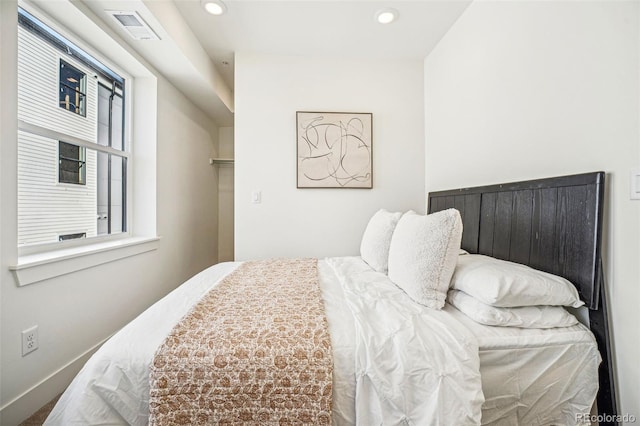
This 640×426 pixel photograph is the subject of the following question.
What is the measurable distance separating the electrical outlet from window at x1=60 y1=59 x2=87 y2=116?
52.2 inches

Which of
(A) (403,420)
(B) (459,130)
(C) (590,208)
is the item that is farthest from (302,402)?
(B) (459,130)

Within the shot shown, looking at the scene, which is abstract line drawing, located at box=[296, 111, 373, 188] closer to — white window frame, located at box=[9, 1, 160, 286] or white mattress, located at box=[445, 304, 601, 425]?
white window frame, located at box=[9, 1, 160, 286]

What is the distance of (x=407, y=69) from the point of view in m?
2.58

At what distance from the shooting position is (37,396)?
131cm

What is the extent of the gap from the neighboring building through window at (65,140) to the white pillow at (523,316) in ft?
7.58

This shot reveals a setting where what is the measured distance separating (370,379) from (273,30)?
8.28ft

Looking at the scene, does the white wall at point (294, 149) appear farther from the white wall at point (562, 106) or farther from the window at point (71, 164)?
the window at point (71, 164)

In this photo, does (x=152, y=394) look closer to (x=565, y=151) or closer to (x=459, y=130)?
(x=565, y=151)

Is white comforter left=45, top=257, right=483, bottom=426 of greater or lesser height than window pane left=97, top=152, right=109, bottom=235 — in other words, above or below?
below

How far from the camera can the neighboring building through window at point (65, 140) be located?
4.65ft

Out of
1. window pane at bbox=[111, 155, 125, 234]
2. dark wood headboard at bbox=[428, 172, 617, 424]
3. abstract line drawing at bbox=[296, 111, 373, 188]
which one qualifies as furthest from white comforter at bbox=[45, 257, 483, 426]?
abstract line drawing at bbox=[296, 111, 373, 188]

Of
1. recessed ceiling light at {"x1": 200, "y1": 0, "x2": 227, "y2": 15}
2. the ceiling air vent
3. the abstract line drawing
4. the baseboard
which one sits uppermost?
recessed ceiling light at {"x1": 200, "y1": 0, "x2": 227, "y2": 15}

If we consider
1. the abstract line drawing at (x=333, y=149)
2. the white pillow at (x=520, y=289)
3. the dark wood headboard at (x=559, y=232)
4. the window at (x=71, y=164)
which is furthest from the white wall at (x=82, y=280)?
the dark wood headboard at (x=559, y=232)

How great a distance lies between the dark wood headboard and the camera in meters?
0.99
